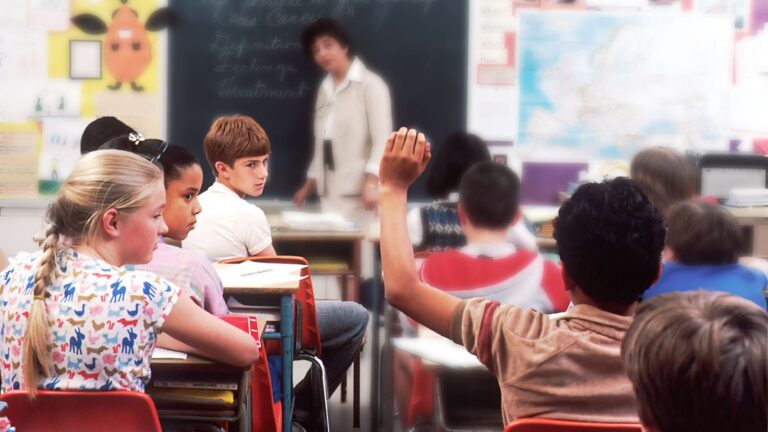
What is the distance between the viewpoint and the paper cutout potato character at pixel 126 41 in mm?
5656

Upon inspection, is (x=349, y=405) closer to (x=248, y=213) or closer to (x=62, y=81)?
(x=248, y=213)

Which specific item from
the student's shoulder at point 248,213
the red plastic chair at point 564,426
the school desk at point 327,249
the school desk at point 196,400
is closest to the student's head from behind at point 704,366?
the red plastic chair at point 564,426

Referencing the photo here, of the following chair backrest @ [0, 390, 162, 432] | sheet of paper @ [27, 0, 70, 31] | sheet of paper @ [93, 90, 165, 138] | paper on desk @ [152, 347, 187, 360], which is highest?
sheet of paper @ [27, 0, 70, 31]

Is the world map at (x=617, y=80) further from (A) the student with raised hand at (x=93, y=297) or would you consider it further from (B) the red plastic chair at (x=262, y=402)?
(A) the student with raised hand at (x=93, y=297)

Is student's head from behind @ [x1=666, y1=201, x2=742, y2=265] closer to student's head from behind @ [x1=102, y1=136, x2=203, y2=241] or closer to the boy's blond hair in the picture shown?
student's head from behind @ [x1=102, y1=136, x2=203, y2=241]

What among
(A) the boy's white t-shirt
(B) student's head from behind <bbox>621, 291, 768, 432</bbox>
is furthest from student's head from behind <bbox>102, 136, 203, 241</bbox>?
(B) student's head from behind <bbox>621, 291, 768, 432</bbox>

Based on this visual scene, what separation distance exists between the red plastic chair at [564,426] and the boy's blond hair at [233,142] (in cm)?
247

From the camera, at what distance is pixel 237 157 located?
12.4ft

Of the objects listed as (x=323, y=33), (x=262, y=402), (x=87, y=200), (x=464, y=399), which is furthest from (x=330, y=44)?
(x=87, y=200)

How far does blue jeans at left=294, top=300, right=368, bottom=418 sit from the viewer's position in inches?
145

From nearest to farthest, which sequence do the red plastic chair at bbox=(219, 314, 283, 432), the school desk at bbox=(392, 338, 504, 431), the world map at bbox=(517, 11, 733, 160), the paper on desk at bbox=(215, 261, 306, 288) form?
the school desk at bbox=(392, 338, 504, 431), the red plastic chair at bbox=(219, 314, 283, 432), the paper on desk at bbox=(215, 261, 306, 288), the world map at bbox=(517, 11, 733, 160)

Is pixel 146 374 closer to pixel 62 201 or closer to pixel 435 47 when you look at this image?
pixel 62 201

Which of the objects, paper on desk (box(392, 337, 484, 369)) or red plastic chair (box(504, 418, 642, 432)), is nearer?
red plastic chair (box(504, 418, 642, 432))

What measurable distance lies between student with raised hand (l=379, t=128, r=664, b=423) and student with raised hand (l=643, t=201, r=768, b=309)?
3.59 feet
